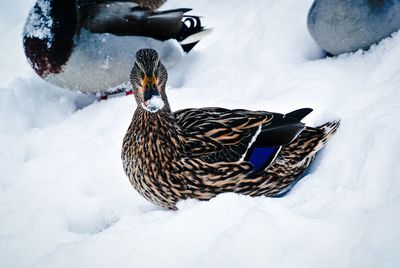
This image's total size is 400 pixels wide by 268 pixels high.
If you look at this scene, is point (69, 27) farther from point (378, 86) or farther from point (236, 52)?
point (378, 86)

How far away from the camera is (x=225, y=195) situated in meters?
2.19

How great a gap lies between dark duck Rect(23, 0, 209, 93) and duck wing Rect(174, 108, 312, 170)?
5.45 ft

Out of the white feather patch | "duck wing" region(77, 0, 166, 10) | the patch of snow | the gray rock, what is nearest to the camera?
the white feather patch

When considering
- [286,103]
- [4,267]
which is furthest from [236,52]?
[4,267]

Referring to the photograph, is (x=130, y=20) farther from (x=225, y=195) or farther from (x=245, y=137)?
(x=225, y=195)

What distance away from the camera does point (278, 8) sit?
4430 millimetres

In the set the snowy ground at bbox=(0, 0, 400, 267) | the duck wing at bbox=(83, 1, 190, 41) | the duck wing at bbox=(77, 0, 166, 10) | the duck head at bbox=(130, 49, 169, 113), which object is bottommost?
the snowy ground at bbox=(0, 0, 400, 267)

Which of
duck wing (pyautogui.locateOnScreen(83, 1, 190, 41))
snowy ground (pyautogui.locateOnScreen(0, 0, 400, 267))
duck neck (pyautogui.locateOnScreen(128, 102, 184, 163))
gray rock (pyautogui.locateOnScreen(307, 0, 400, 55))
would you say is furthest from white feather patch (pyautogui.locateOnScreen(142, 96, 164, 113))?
duck wing (pyautogui.locateOnScreen(83, 1, 190, 41))

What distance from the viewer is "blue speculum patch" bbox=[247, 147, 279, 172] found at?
2662mm

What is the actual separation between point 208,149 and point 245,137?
207 mm

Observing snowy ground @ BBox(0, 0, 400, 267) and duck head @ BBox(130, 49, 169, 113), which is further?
duck head @ BBox(130, 49, 169, 113)

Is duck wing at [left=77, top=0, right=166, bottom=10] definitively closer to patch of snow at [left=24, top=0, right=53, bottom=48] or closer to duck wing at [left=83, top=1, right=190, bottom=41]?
duck wing at [left=83, top=1, right=190, bottom=41]

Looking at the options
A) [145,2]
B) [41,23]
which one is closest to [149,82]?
[41,23]

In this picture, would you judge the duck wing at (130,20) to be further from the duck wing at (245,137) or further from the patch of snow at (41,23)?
the duck wing at (245,137)
